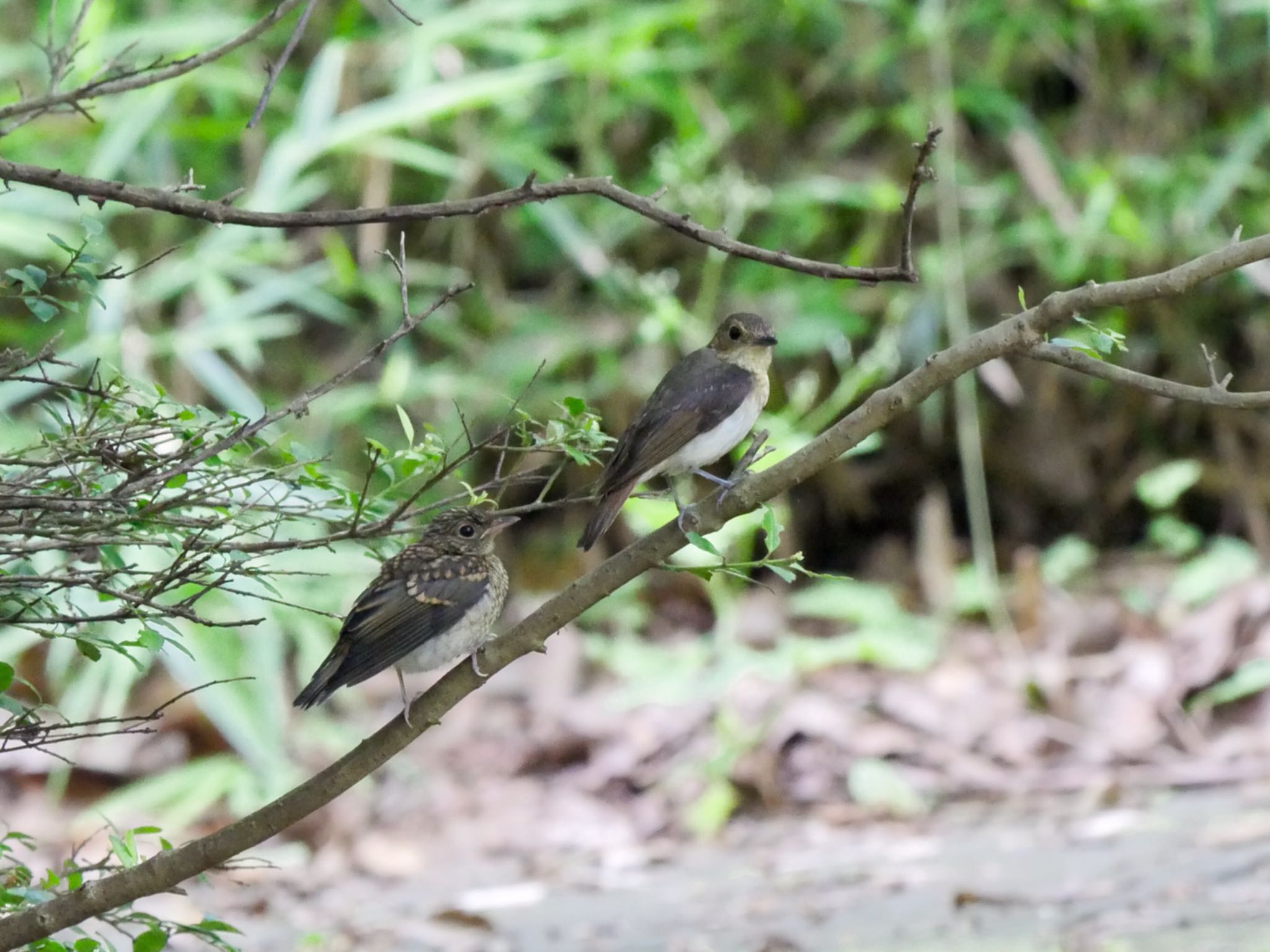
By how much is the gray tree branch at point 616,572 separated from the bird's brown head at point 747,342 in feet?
4.41

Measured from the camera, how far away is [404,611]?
3.50 meters

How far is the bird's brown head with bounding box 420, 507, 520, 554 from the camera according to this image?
3762mm

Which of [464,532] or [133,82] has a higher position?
[464,532]

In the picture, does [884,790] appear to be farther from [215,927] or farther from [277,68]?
[277,68]

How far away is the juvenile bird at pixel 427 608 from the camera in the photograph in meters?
3.43

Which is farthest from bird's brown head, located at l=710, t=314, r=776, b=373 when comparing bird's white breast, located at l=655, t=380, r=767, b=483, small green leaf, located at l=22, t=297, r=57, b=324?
small green leaf, located at l=22, t=297, r=57, b=324

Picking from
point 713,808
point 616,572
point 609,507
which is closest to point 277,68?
point 616,572

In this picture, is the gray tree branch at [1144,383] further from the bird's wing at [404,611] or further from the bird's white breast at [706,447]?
the bird's wing at [404,611]

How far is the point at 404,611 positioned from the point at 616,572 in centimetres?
110

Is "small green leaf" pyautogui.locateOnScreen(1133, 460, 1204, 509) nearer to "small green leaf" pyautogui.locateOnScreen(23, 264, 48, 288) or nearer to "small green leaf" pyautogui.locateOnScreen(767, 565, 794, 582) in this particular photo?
"small green leaf" pyautogui.locateOnScreen(767, 565, 794, 582)

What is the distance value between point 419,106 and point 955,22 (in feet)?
7.69

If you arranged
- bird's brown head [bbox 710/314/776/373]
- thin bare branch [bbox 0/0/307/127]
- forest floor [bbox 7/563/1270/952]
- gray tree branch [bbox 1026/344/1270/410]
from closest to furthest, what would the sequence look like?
thin bare branch [bbox 0/0/307/127] → gray tree branch [bbox 1026/344/1270/410] → bird's brown head [bbox 710/314/776/373] → forest floor [bbox 7/563/1270/952]

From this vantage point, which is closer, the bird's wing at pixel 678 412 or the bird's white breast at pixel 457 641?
the bird's wing at pixel 678 412

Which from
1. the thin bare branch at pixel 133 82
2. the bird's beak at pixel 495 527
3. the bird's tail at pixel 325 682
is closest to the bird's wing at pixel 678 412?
the bird's beak at pixel 495 527
